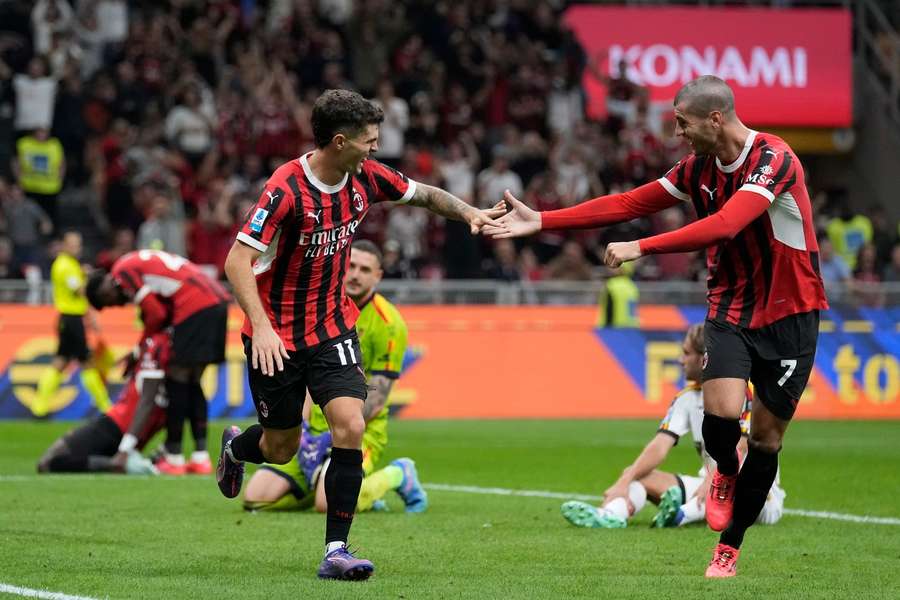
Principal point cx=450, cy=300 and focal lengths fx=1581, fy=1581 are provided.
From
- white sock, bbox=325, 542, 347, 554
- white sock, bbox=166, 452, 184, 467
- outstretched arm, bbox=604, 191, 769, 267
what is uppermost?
outstretched arm, bbox=604, 191, 769, 267

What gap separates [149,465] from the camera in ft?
43.8

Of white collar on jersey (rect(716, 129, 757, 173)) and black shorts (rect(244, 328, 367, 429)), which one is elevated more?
white collar on jersey (rect(716, 129, 757, 173))

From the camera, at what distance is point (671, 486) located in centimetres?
984

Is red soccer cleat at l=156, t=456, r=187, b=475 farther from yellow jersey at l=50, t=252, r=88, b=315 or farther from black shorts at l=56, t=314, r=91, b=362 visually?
yellow jersey at l=50, t=252, r=88, b=315

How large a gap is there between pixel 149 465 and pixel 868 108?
22.0 meters

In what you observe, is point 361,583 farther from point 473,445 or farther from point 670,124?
point 670,124

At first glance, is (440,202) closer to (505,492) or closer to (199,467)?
(505,492)

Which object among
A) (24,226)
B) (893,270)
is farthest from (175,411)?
(893,270)

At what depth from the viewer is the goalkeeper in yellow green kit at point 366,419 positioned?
414 inches

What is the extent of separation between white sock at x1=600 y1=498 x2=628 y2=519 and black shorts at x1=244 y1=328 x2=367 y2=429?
2.31m

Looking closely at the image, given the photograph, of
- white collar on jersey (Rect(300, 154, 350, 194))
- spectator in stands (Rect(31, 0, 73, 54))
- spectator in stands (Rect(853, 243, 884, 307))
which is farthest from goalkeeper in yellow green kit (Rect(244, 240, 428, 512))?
spectator in stands (Rect(31, 0, 73, 54))

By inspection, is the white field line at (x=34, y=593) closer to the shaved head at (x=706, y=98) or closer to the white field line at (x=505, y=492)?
the shaved head at (x=706, y=98)

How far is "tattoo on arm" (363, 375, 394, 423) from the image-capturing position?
10.5 meters

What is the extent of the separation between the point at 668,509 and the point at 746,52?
22950 mm
